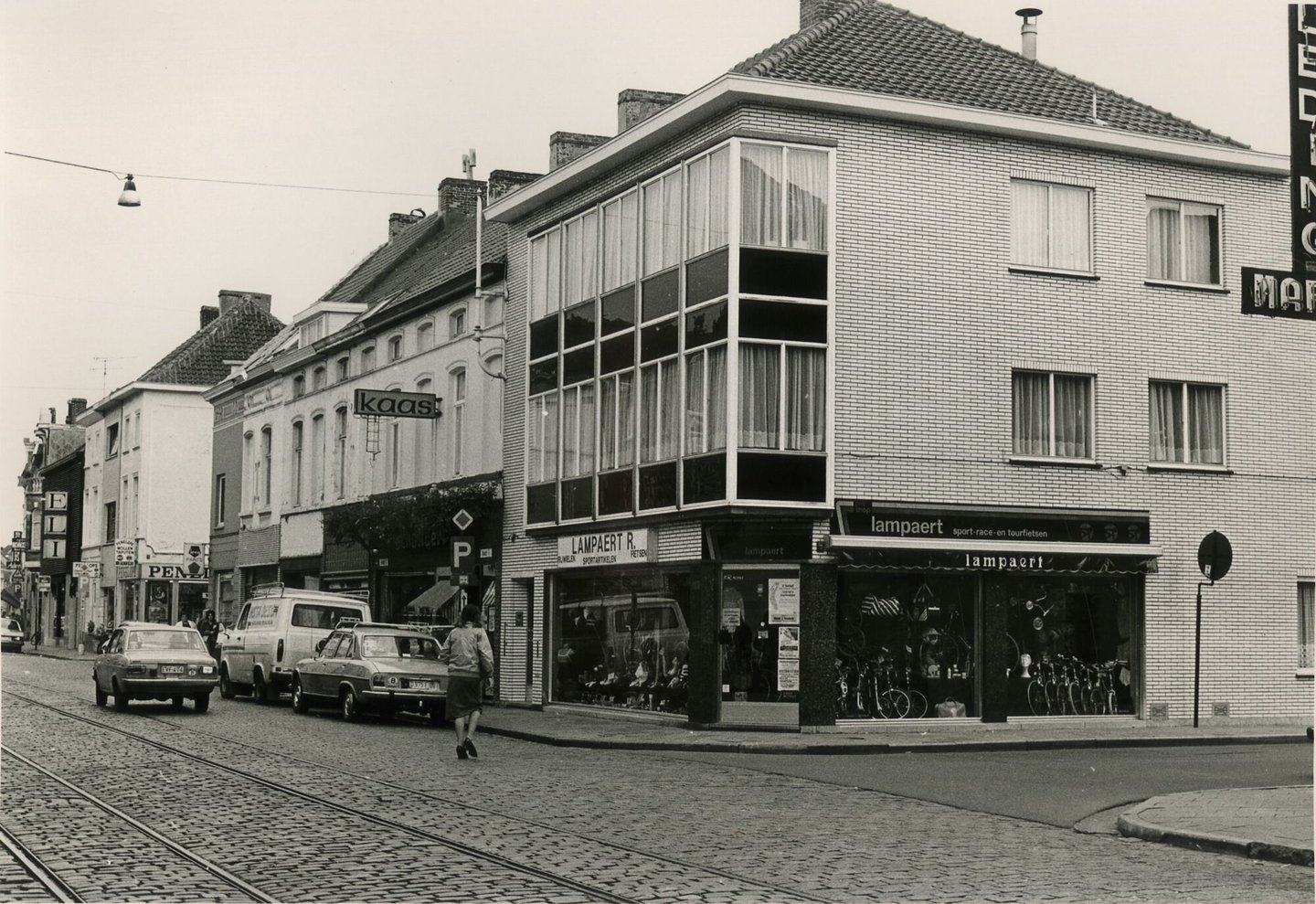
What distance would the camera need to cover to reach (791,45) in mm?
25953

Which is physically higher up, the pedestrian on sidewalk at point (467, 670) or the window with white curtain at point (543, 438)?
the window with white curtain at point (543, 438)

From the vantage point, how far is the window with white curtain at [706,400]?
2377cm

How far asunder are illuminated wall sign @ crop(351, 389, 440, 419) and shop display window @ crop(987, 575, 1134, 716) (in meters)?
14.2

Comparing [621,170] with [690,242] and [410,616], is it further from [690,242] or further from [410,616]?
[410,616]

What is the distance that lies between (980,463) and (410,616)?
615 inches

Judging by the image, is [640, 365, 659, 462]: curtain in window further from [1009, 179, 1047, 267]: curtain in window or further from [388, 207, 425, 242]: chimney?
[388, 207, 425, 242]: chimney

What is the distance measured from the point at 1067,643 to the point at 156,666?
48.1 ft

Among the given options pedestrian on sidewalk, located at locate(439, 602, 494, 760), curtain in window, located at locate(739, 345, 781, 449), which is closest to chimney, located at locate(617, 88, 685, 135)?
curtain in window, located at locate(739, 345, 781, 449)

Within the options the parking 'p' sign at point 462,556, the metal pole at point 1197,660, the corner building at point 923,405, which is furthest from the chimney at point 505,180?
the metal pole at point 1197,660

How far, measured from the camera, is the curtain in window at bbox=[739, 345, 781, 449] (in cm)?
2356

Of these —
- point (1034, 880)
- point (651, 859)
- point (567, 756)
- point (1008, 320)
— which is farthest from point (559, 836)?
point (1008, 320)

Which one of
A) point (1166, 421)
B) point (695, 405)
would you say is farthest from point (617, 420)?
point (1166, 421)

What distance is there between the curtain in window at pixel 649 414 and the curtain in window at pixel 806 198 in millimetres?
3417

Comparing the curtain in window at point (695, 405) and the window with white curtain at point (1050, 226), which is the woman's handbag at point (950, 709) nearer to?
the curtain in window at point (695, 405)
